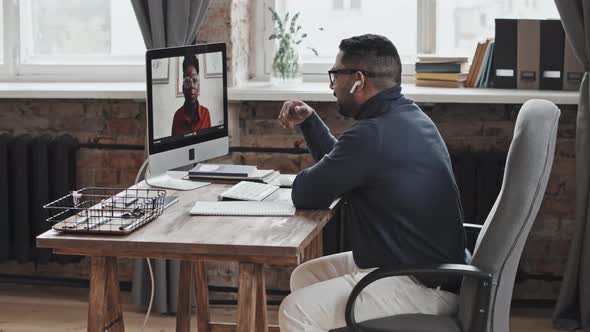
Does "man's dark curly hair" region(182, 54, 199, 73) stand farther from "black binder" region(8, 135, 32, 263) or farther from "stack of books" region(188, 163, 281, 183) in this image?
"black binder" region(8, 135, 32, 263)

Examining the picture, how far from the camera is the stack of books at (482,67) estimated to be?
14.6 ft

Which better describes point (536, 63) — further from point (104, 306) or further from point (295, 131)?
point (104, 306)

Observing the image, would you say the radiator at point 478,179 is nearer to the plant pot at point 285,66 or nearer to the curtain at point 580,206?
the curtain at point 580,206

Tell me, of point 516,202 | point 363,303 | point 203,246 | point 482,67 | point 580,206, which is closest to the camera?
point 516,202

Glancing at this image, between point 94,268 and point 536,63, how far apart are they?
234 cm

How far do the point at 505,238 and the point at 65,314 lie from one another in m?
2.48

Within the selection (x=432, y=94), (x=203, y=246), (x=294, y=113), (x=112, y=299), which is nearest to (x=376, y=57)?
(x=294, y=113)

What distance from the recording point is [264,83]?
15.5ft

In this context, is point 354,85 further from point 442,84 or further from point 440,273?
point 442,84

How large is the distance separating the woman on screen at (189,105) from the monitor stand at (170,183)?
0.61 ft

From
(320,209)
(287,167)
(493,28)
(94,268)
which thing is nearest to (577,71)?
(493,28)

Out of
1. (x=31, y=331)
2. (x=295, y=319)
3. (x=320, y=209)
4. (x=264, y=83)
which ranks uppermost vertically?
(x=264, y=83)

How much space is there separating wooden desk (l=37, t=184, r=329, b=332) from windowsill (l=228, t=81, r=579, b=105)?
1.26 meters

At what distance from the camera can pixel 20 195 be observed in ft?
15.3
